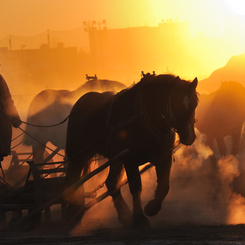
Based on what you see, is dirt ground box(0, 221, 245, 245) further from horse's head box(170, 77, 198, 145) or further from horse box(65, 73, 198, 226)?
horse's head box(170, 77, 198, 145)

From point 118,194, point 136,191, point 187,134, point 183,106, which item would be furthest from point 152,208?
point 183,106

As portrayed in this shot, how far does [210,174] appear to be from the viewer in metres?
15.4

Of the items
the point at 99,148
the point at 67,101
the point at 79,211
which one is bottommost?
the point at 79,211

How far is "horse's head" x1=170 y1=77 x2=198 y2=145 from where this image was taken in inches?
302

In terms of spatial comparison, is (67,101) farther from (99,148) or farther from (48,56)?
(48,56)

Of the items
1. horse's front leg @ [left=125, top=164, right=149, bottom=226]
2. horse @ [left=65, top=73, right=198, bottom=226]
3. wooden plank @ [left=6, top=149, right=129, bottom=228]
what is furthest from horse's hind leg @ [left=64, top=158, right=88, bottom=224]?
horse's front leg @ [left=125, top=164, right=149, bottom=226]

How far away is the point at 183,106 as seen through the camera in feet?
25.2

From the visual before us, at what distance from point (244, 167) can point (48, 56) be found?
6920 cm

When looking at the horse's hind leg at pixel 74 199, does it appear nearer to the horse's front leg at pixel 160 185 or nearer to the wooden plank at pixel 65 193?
the wooden plank at pixel 65 193

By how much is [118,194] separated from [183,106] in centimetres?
204

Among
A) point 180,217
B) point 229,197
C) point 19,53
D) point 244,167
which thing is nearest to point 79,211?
point 180,217

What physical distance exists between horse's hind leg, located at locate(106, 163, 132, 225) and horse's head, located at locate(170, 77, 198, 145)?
159 cm

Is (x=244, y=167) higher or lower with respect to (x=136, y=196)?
higher

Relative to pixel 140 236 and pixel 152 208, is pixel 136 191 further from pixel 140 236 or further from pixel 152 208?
pixel 140 236
